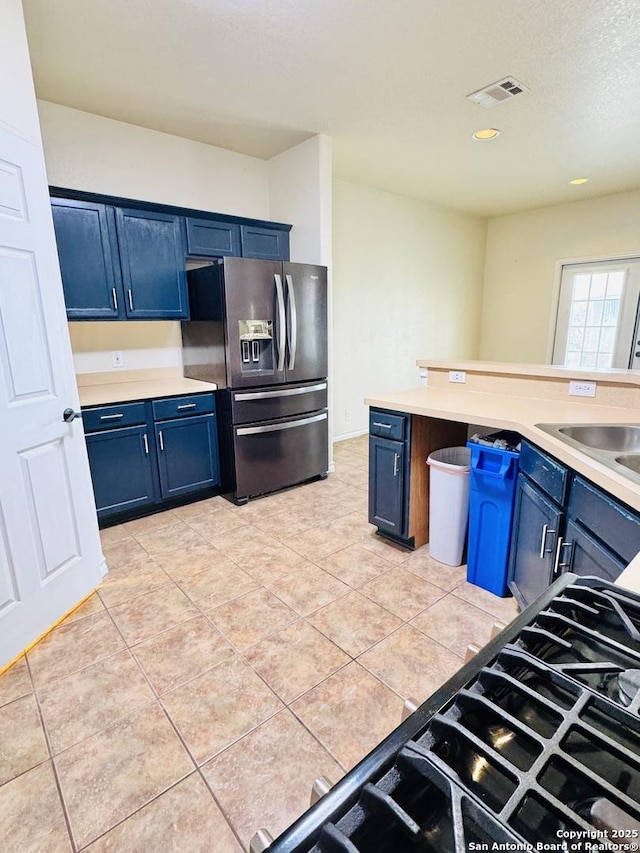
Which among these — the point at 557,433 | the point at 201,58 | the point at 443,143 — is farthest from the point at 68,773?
the point at 443,143

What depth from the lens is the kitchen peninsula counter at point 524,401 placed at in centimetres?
187

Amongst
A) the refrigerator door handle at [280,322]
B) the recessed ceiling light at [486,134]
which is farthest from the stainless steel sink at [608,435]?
the recessed ceiling light at [486,134]

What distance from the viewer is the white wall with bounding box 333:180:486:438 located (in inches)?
188

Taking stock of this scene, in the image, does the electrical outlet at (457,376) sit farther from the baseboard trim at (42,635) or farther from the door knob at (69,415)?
the baseboard trim at (42,635)

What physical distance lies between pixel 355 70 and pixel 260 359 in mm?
1861

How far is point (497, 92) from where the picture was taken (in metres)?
2.83

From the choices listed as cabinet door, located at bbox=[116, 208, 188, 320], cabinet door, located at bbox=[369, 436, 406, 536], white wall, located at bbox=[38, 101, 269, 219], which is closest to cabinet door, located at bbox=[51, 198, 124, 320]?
cabinet door, located at bbox=[116, 208, 188, 320]

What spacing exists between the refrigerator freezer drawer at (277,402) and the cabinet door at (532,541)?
6.21ft

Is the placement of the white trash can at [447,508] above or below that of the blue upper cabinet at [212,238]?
below

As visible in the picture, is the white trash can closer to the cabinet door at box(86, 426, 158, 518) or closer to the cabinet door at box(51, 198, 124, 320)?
the cabinet door at box(86, 426, 158, 518)

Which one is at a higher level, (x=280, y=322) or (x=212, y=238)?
(x=212, y=238)

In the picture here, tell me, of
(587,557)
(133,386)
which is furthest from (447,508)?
(133,386)

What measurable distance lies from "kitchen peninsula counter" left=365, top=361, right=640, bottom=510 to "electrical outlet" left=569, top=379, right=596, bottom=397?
22 millimetres

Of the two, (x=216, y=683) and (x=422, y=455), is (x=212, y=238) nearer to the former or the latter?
(x=422, y=455)
